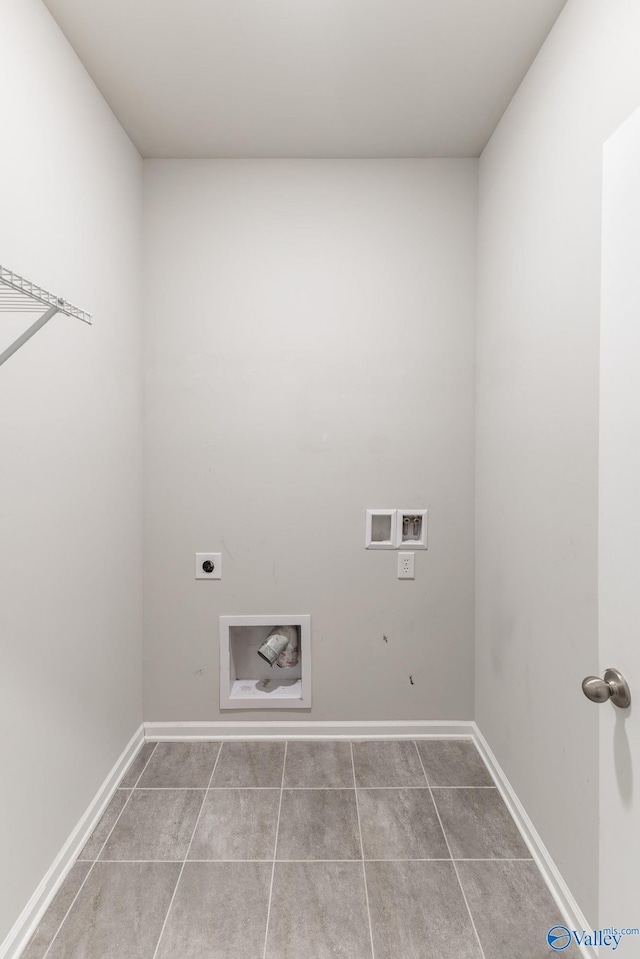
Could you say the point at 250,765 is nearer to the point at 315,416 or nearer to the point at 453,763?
the point at 453,763

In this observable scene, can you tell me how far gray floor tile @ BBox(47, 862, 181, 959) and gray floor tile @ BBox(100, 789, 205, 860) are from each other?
0.05 m

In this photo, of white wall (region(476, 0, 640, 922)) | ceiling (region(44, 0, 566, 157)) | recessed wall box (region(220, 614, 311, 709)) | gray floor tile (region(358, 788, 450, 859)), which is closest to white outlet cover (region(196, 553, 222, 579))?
recessed wall box (region(220, 614, 311, 709))

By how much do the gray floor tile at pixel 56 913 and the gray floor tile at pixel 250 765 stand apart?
1.83 feet

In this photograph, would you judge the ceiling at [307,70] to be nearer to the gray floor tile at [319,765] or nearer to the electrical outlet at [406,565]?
the electrical outlet at [406,565]

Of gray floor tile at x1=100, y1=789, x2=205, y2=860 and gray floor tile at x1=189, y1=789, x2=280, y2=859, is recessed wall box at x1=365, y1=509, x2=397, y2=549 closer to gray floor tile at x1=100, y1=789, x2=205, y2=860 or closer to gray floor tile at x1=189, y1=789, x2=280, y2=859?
gray floor tile at x1=189, y1=789, x2=280, y2=859

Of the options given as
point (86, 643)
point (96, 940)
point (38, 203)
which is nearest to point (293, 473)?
point (86, 643)

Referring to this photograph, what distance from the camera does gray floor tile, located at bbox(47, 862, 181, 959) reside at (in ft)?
4.65

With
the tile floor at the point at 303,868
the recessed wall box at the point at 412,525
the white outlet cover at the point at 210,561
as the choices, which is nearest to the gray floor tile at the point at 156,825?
the tile floor at the point at 303,868

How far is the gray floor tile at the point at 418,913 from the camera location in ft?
4.65

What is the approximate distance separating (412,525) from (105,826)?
161 cm

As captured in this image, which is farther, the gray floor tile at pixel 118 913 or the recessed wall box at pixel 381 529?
the recessed wall box at pixel 381 529

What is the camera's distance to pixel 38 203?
5.04 ft

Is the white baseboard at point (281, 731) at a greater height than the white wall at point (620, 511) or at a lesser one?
lesser

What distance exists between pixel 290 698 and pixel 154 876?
0.92 m
